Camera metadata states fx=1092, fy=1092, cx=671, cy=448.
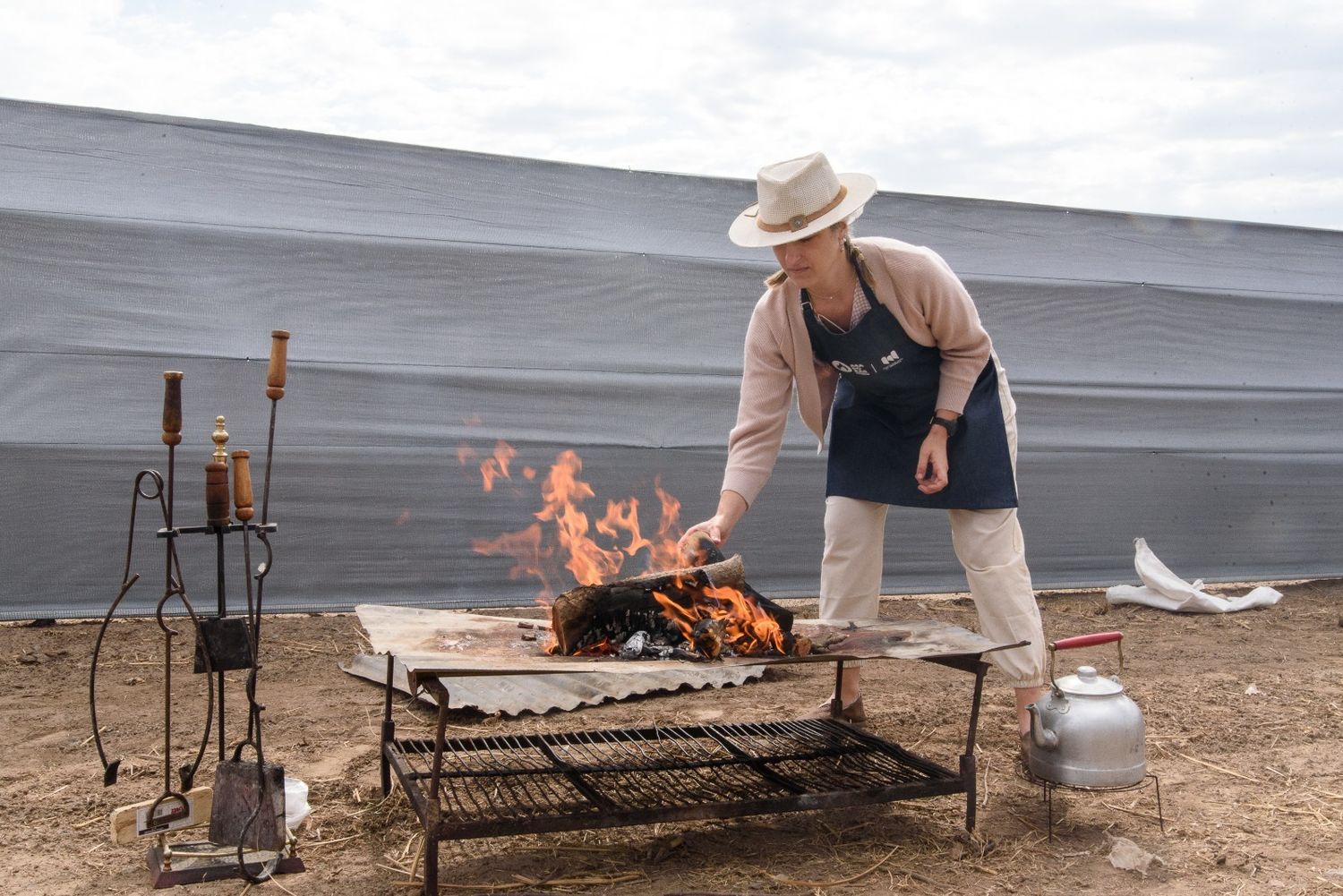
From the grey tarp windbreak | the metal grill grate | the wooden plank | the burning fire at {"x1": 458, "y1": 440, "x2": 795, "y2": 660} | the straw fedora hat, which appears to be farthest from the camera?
the grey tarp windbreak

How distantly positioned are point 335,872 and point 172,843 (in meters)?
0.46

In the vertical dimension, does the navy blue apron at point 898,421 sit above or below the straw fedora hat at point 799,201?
below

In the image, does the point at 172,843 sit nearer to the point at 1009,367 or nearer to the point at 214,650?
the point at 214,650

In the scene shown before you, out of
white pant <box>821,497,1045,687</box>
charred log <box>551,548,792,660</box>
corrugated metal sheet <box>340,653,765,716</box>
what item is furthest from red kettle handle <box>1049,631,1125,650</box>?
corrugated metal sheet <box>340,653,765,716</box>

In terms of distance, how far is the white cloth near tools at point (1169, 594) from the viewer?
23.0 feet

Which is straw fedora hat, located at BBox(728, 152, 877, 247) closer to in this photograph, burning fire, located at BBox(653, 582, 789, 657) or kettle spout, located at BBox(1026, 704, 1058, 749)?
burning fire, located at BBox(653, 582, 789, 657)

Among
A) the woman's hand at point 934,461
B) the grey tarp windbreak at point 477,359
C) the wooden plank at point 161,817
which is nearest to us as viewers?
the wooden plank at point 161,817

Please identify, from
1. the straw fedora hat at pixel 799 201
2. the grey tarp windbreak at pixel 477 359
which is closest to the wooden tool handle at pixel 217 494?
the straw fedora hat at pixel 799 201

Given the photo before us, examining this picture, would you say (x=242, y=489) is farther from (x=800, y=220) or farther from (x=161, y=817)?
(x=800, y=220)

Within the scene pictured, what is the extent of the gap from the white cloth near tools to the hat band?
15.8ft

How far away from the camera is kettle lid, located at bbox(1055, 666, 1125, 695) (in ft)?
10.5

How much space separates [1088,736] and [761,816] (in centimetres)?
104

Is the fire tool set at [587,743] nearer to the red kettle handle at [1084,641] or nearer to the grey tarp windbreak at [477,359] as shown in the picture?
the red kettle handle at [1084,641]

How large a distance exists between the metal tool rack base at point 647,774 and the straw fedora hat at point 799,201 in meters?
1.33
